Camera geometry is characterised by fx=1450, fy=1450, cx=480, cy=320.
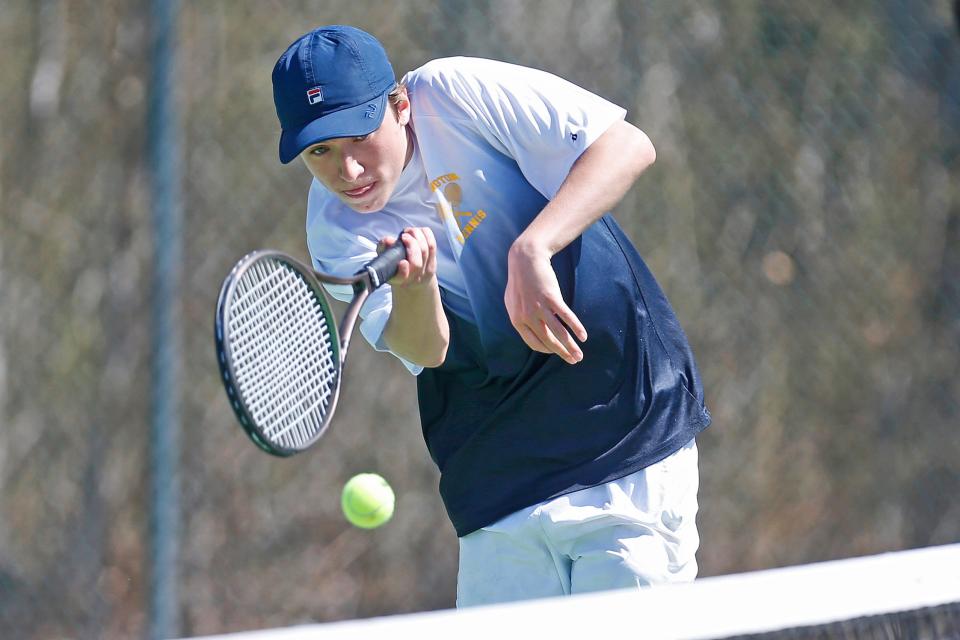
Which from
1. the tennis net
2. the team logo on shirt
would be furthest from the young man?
the tennis net

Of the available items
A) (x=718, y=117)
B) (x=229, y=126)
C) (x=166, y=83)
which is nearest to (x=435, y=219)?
(x=166, y=83)

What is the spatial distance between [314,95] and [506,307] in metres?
0.52

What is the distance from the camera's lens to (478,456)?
287 cm

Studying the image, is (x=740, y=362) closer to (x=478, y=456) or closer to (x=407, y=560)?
(x=407, y=560)

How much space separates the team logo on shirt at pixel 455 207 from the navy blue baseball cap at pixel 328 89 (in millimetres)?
192

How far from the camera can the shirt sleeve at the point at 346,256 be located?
2824 mm

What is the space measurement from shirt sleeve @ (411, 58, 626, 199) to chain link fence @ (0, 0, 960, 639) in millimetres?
2225

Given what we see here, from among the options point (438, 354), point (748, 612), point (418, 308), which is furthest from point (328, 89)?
point (748, 612)

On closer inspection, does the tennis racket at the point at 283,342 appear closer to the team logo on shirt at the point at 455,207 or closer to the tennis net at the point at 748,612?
the team logo on shirt at the point at 455,207

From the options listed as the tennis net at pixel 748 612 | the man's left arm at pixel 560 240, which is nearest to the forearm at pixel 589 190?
the man's left arm at pixel 560 240

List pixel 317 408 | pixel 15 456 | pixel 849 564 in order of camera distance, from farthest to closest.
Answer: pixel 15 456 < pixel 317 408 < pixel 849 564

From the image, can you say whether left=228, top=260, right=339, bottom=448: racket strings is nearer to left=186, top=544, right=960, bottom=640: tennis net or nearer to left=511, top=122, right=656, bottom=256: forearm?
left=511, top=122, right=656, bottom=256: forearm

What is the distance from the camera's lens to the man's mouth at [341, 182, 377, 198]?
2693mm

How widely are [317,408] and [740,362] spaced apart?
11.3ft
